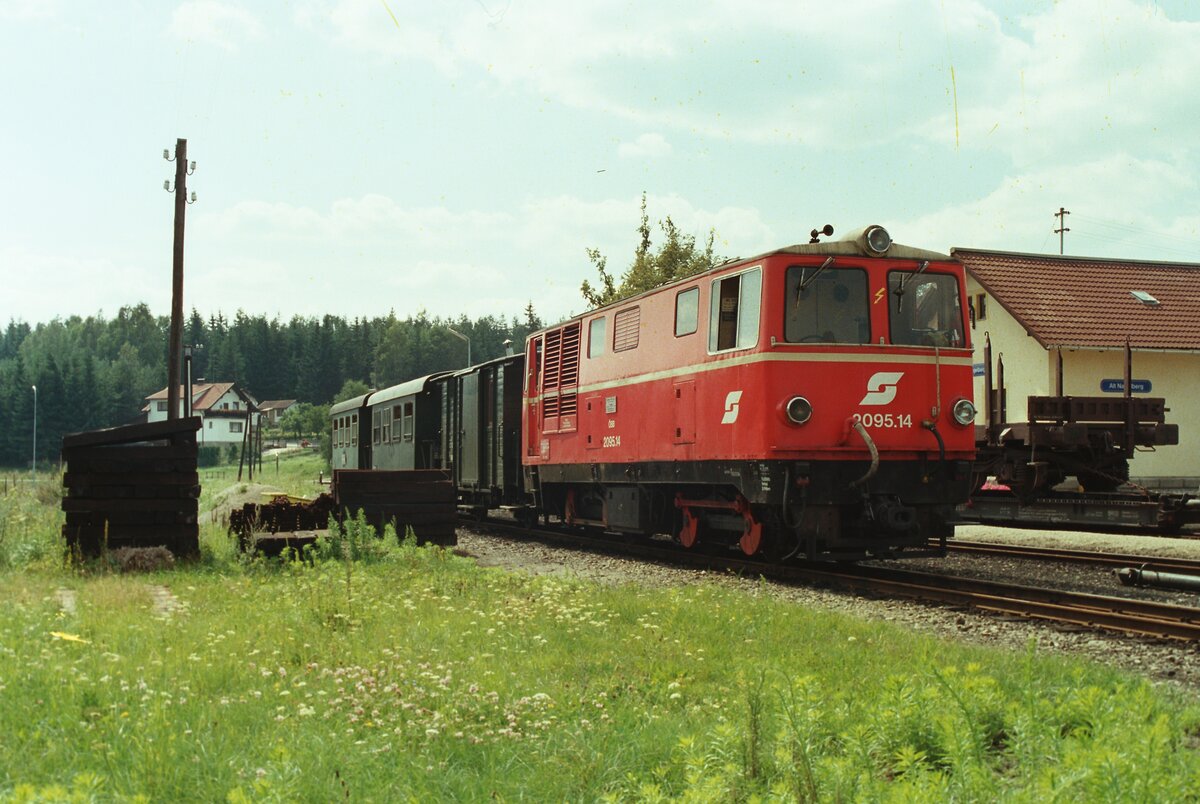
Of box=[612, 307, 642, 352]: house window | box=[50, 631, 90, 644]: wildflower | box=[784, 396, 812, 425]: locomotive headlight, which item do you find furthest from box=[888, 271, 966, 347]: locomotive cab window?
box=[50, 631, 90, 644]: wildflower

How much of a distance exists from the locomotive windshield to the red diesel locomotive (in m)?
0.01

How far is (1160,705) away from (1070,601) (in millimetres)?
4751

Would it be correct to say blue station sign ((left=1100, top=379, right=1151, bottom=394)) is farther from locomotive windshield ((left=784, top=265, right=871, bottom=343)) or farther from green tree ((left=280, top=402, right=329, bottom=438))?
green tree ((left=280, top=402, right=329, bottom=438))

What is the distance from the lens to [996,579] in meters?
12.0

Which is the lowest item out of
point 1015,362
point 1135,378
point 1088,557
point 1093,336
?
point 1088,557

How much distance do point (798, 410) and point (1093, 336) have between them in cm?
2228

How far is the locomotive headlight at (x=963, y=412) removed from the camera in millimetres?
11555

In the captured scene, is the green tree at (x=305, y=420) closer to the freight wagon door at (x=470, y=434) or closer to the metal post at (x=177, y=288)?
the metal post at (x=177, y=288)

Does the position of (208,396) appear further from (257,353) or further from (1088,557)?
(1088,557)

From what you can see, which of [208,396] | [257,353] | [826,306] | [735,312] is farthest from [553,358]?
[257,353]

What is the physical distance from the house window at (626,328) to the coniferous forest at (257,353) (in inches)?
3798

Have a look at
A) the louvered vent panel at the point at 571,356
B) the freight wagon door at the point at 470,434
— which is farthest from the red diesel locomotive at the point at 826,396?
the freight wagon door at the point at 470,434

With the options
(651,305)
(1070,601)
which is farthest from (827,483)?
(651,305)

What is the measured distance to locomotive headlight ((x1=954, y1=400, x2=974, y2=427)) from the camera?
1155cm
